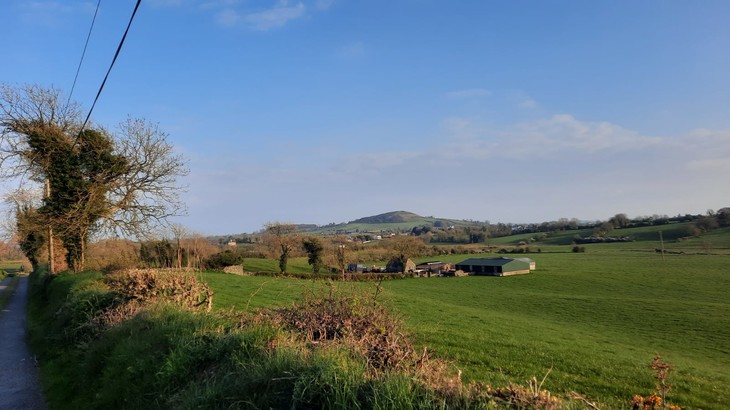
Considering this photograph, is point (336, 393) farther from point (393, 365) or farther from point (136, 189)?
point (136, 189)

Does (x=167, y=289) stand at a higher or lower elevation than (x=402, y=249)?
higher

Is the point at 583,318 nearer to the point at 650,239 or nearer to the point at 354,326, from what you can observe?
the point at 354,326

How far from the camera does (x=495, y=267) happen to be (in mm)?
78000

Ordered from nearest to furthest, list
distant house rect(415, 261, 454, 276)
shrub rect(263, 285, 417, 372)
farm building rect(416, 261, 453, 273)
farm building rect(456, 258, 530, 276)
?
shrub rect(263, 285, 417, 372), farm building rect(456, 258, 530, 276), distant house rect(415, 261, 454, 276), farm building rect(416, 261, 453, 273)

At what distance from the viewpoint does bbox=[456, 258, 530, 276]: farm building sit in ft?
252

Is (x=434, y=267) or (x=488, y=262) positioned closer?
(x=434, y=267)

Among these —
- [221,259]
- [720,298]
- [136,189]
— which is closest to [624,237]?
[720,298]

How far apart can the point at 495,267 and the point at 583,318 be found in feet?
142

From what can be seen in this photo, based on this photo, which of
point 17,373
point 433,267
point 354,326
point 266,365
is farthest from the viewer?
point 433,267

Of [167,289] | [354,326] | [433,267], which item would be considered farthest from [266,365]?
[433,267]

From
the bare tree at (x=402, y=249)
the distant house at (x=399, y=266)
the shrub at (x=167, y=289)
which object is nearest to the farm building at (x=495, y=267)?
the bare tree at (x=402, y=249)

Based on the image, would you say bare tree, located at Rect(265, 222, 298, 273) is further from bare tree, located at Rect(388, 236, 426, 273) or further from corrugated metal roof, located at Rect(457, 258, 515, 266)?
corrugated metal roof, located at Rect(457, 258, 515, 266)

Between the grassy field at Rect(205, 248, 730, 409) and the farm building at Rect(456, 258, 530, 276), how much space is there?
11.9ft

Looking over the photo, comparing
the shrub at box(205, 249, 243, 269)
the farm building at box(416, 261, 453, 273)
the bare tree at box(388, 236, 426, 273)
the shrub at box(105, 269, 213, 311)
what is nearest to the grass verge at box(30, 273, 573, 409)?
the shrub at box(105, 269, 213, 311)
